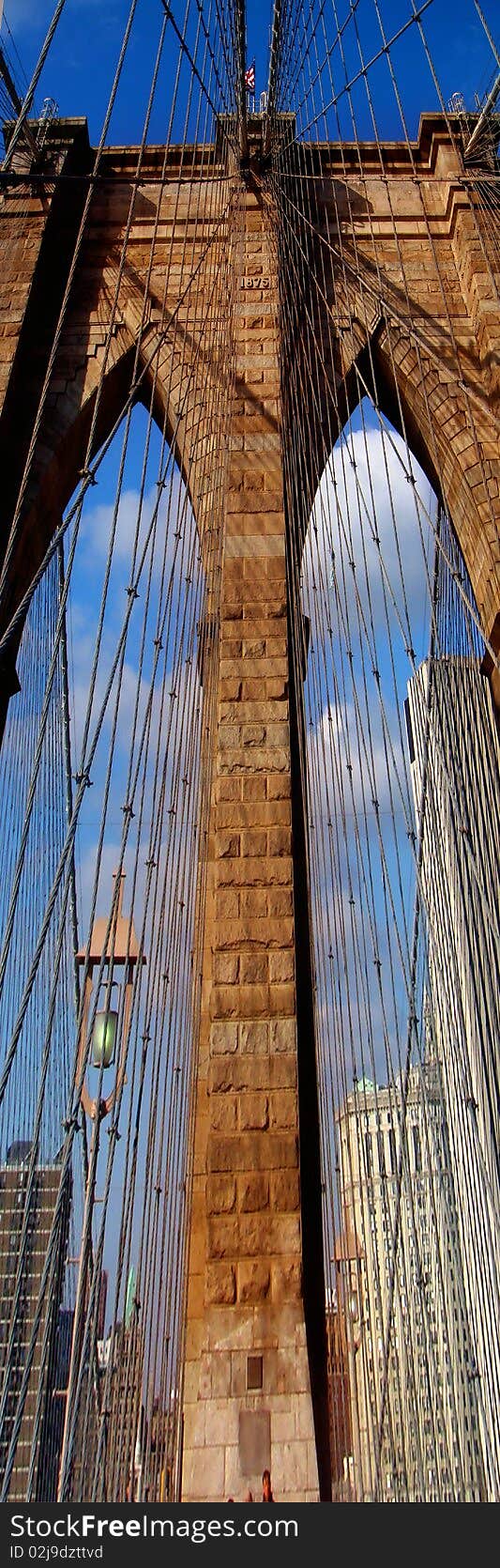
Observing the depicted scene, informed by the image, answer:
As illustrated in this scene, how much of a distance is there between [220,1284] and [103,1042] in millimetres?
1370

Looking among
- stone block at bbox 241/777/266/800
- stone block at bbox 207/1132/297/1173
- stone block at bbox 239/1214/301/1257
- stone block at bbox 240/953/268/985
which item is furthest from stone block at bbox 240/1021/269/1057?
stone block at bbox 241/777/266/800

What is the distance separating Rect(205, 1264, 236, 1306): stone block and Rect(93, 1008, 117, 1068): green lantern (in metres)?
1.22

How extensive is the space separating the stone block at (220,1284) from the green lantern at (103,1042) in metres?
1.22

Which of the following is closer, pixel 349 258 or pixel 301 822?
pixel 301 822

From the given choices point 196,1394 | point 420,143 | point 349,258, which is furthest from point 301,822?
point 420,143

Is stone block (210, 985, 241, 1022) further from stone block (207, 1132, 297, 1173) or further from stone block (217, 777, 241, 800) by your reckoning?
stone block (217, 777, 241, 800)

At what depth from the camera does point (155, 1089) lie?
17.4ft

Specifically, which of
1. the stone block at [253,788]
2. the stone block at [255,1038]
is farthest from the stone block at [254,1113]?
the stone block at [253,788]

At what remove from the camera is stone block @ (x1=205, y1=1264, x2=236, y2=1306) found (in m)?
4.57

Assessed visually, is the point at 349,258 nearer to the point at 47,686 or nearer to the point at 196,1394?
the point at 47,686

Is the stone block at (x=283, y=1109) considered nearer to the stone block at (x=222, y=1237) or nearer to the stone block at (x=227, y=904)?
the stone block at (x=222, y=1237)

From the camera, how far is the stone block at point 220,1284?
4.57m

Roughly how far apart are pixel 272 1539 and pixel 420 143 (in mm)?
8829

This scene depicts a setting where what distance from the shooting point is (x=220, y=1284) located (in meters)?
4.61
